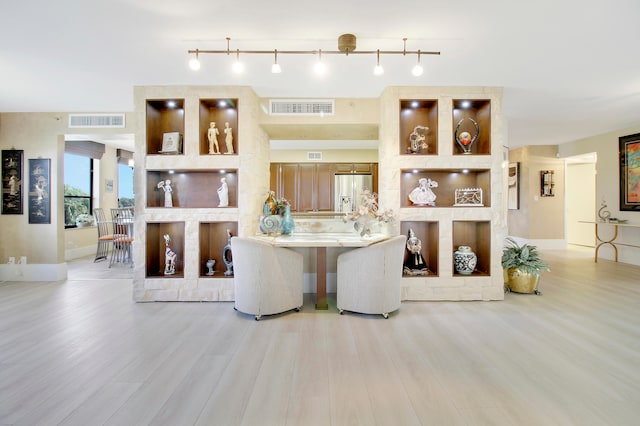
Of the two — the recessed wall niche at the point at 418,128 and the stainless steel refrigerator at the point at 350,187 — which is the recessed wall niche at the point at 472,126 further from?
the stainless steel refrigerator at the point at 350,187

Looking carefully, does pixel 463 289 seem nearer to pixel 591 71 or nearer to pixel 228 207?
pixel 591 71

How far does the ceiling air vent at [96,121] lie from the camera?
15.0ft

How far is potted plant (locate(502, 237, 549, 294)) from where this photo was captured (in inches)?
157

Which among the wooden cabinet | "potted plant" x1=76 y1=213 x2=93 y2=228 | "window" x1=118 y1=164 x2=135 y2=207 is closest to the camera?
"potted plant" x1=76 y1=213 x2=93 y2=228

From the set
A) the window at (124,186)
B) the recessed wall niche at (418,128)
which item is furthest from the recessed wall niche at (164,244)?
the window at (124,186)

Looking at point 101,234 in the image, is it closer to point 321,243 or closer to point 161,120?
point 161,120

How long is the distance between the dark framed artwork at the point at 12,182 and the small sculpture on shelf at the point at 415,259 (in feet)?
19.7

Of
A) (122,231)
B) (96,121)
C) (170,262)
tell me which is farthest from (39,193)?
(170,262)

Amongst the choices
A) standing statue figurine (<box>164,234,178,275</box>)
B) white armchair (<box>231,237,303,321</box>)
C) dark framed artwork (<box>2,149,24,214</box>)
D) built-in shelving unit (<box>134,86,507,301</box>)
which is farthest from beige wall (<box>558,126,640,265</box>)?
dark framed artwork (<box>2,149,24,214</box>)

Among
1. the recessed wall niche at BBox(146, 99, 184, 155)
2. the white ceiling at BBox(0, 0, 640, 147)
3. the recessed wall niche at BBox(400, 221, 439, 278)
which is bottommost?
the recessed wall niche at BBox(400, 221, 439, 278)

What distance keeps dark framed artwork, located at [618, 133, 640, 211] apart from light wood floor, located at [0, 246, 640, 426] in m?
3.37

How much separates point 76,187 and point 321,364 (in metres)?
7.49

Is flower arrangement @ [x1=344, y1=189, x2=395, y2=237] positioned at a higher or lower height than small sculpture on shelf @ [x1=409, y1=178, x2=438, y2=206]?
lower

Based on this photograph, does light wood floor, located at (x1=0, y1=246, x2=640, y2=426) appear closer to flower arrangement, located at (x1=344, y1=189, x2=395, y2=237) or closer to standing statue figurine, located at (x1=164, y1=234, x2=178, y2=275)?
standing statue figurine, located at (x1=164, y1=234, x2=178, y2=275)
